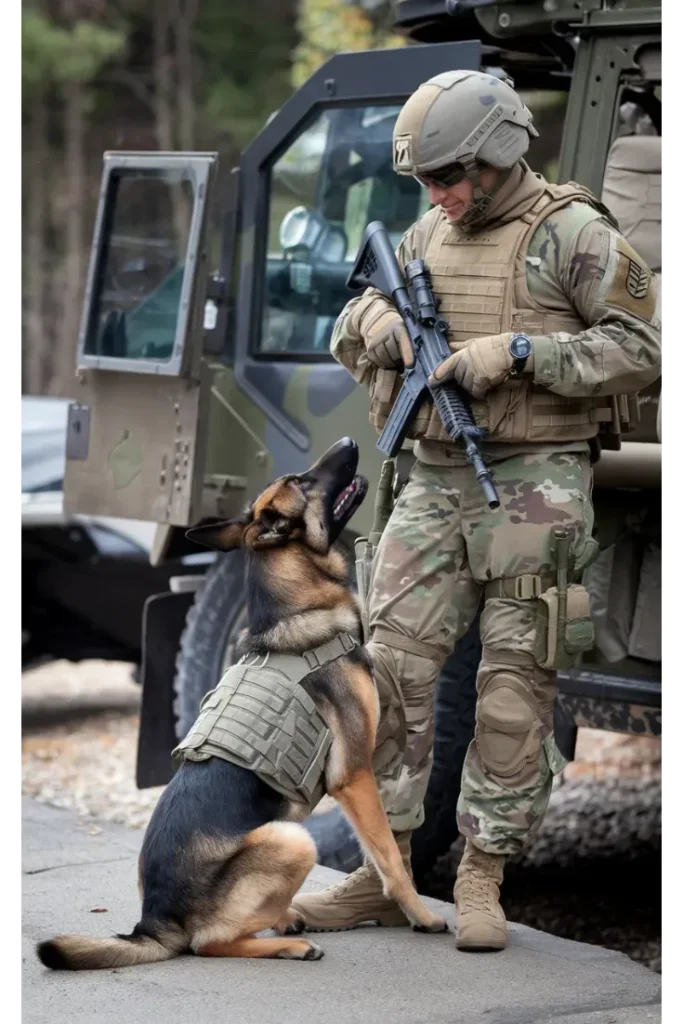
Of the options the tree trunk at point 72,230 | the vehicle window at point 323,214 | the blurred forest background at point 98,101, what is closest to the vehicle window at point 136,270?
the vehicle window at point 323,214

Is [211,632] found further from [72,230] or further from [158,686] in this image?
[72,230]

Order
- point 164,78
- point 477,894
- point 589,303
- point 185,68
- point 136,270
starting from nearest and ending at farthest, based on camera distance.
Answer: point 589,303 → point 477,894 → point 136,270 → point 164,78 → point 185,68

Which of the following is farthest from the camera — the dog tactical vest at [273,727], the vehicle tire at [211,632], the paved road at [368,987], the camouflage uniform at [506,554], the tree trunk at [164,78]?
the tree trunk at [164,78]

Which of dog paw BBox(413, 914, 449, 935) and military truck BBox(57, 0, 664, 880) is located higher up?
military truck BBox(57, 0, 664, 880)

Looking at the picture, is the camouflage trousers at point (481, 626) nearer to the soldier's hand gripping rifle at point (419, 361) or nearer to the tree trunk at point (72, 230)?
the soldier's hand gripping rifle at point (419, 361)

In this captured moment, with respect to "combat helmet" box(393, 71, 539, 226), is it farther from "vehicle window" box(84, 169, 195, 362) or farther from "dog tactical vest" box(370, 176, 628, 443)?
"vehicle window" box(84, 169, 195, 362)

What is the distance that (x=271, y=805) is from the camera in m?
3.67

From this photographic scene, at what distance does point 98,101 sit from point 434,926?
748 inches

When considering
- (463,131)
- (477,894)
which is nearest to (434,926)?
(477,894)

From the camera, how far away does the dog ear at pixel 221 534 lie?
3783 mm

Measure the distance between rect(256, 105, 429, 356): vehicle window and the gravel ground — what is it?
1712 mm

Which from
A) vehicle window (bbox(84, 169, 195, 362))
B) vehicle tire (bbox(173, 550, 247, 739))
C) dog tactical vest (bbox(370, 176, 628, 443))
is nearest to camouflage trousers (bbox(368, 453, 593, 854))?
dog tactical vest (bbox(370, 176, 628, 443))

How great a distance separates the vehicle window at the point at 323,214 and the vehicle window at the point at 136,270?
15.6 inches

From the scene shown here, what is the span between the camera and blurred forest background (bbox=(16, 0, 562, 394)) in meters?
19.5
